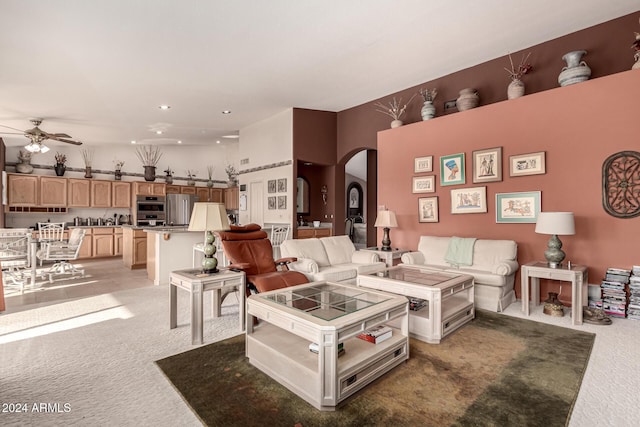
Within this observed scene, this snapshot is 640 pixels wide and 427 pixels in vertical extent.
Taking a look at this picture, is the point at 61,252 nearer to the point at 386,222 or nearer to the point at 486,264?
the point at 386,222

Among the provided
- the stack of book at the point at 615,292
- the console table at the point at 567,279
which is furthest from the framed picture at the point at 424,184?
the stack of book at the point at 615,292

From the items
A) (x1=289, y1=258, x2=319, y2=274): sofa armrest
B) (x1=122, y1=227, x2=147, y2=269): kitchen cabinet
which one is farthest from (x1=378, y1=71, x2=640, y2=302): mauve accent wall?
(x1=122, y1=227, x2=147, y2=269): kitchen cabinet

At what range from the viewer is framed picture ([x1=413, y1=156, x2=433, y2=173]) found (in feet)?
17.6

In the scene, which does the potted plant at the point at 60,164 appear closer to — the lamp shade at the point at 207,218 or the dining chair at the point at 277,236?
the dining chair at the point at 277,236

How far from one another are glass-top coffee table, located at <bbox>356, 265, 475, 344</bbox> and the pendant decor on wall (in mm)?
1952

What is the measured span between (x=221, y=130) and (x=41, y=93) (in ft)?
12.3

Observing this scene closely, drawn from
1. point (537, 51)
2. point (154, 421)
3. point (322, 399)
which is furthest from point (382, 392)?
point (537, 51)

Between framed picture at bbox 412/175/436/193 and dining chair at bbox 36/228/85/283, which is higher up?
framed picture at bbox 412/175/436/193

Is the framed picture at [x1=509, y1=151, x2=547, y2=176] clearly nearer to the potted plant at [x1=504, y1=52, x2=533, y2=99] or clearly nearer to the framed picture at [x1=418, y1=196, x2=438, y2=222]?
the potted plant at [x1=504, y1=52, x2=533, y2=99]

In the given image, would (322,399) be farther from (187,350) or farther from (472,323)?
(472,323)

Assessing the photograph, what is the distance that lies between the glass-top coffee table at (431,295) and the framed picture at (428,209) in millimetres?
1657

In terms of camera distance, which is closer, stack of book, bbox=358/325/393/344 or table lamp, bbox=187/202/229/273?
stack of book, bbox=358/325/393/344

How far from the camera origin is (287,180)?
23.3ft

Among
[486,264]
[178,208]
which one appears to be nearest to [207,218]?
[486,264]
